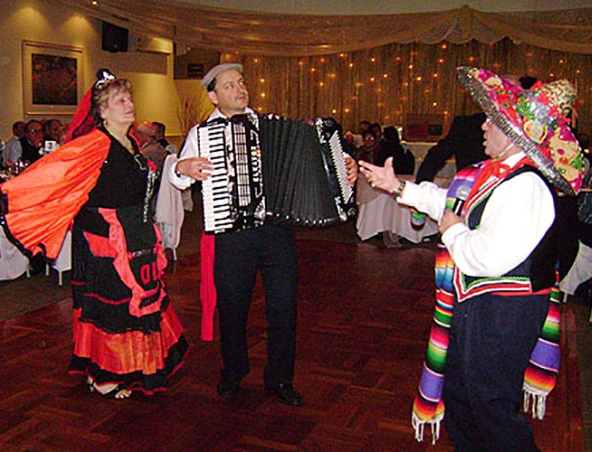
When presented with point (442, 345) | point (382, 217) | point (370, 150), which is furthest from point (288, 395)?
point (370, 150)

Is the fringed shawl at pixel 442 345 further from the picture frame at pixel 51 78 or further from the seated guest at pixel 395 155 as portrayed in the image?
the picture frame at pixel 51 78

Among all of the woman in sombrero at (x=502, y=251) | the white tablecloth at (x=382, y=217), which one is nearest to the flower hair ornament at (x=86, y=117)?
the woman in sombrero at (x=502, y=251)

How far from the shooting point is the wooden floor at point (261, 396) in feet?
9.11

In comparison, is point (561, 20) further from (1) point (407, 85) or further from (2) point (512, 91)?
(2) point (512, 91)

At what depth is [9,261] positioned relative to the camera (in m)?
5.18

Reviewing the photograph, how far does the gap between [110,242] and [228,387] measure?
90 centimetres

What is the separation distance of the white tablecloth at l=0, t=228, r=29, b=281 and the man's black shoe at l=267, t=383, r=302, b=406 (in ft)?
9.52

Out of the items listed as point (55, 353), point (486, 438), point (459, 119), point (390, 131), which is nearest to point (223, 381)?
point (55, 353)

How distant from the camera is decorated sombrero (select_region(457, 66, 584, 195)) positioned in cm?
198

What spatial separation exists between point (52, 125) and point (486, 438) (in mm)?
6897

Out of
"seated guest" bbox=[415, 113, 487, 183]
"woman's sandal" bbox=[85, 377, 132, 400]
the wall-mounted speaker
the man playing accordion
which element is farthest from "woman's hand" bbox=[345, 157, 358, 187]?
the wall-mounted speaker

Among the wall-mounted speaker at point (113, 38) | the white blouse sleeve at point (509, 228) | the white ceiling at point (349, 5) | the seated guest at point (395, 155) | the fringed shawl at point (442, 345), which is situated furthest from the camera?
the wall-mounted speaker at point (113, 38)

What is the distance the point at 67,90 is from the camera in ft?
33.6

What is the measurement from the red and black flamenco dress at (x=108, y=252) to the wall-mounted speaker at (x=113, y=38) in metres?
8.32
